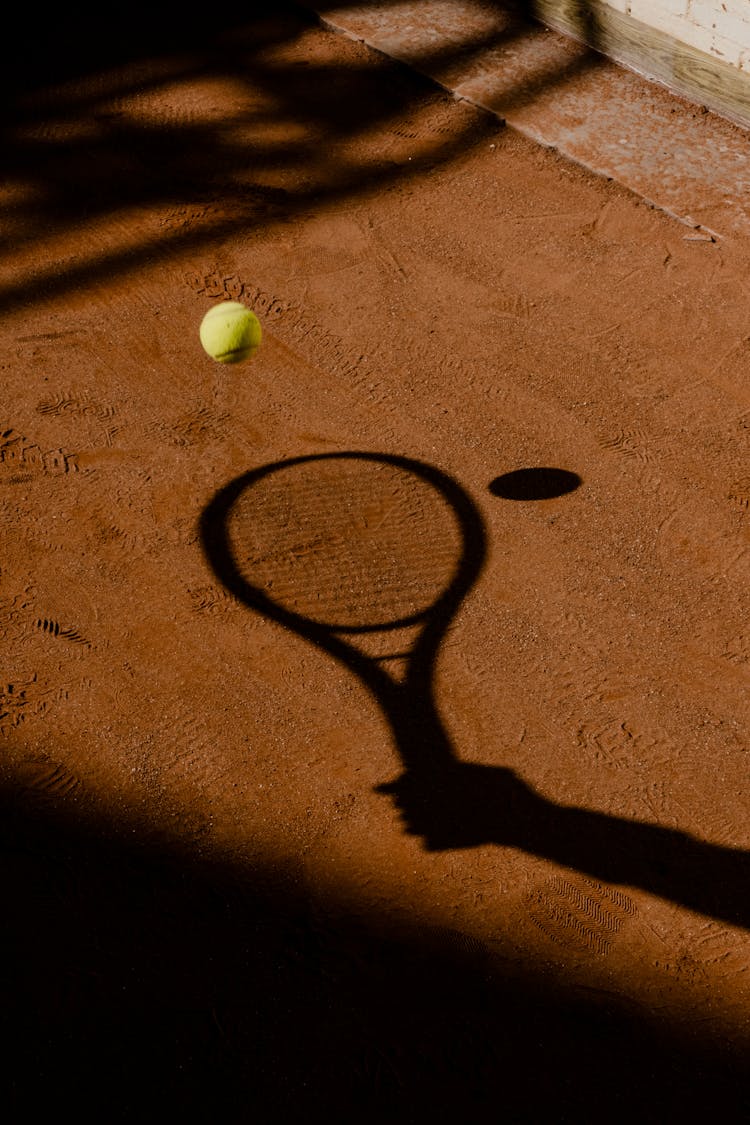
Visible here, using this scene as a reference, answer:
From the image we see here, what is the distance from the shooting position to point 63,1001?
4016mm

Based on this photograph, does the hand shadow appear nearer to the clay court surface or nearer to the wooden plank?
the clay court surface

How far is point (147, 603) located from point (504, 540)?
1.88 metres

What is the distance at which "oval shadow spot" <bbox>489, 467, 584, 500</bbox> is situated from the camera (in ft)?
19.5

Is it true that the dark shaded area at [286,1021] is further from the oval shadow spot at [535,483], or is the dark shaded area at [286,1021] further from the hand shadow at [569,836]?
the oval shadow spot at [535,483]

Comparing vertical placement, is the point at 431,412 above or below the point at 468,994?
above

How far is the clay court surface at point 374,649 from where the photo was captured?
3.94 metres

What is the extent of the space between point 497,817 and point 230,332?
303 centimetres

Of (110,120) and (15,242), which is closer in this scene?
(15,242)

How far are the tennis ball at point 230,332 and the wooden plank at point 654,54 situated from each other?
5111 millimetres

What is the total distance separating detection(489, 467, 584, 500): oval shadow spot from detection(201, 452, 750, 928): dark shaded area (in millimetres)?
944

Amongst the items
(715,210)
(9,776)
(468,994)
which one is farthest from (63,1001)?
(715,210)

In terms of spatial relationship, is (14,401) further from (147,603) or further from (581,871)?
(581,871)

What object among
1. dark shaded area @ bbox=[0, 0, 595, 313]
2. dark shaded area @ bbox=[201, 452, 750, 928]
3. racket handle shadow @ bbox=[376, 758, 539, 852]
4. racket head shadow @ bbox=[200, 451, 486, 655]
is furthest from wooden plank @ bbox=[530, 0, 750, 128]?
racket handle shadow @ bbox=[376, 758, 539, 852]

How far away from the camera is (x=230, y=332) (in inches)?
234
